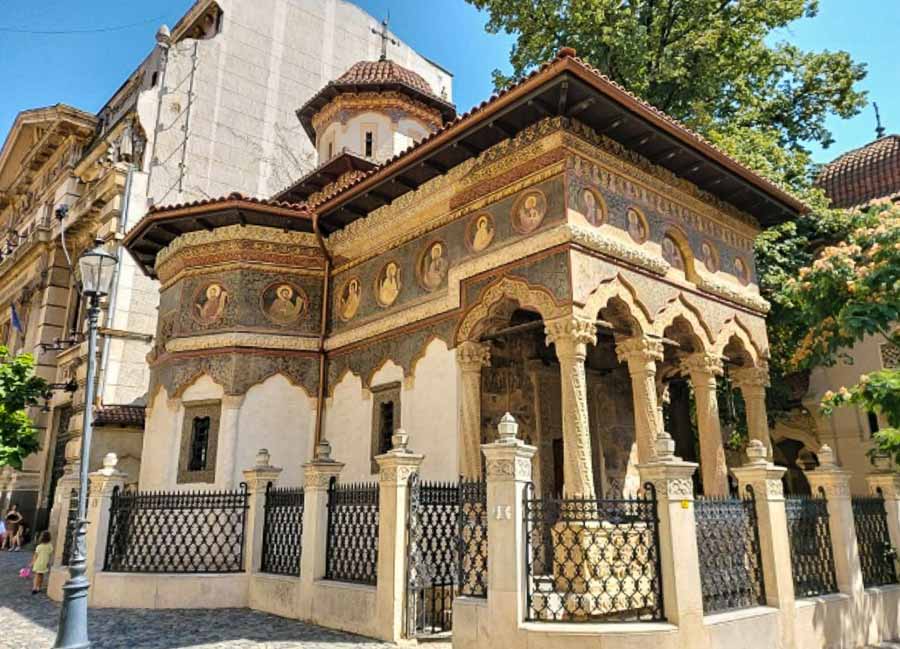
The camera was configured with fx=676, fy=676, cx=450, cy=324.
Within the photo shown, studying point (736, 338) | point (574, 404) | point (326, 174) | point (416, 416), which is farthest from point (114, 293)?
point (736, 338)

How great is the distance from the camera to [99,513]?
9500 mm

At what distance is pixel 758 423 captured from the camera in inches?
440

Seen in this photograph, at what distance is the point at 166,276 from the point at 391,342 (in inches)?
204

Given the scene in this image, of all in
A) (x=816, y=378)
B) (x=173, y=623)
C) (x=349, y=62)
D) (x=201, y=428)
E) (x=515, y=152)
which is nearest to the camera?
(x=173, y=623)

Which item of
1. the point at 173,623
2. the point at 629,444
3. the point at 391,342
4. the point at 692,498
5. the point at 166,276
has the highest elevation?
the point at 166,276

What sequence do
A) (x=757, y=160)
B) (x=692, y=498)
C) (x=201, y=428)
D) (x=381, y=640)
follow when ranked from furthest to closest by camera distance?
(x=757, y=160) → (x=201, y=428) → (x=381, y=640) → (x=692, y=498)

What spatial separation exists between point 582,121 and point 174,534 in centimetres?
800

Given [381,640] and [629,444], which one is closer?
[381,640]

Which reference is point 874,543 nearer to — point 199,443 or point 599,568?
point 599,568

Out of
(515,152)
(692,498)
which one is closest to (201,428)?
Answer: (515,152)

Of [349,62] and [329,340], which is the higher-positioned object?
[349,62]

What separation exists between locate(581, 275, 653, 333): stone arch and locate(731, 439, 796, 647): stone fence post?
2.37 m

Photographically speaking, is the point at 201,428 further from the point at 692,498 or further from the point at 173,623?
the point at 692,498

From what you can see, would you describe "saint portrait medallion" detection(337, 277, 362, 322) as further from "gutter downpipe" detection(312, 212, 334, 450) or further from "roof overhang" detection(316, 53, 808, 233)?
"roof overhang" detection(316, 53, 808, 233)
